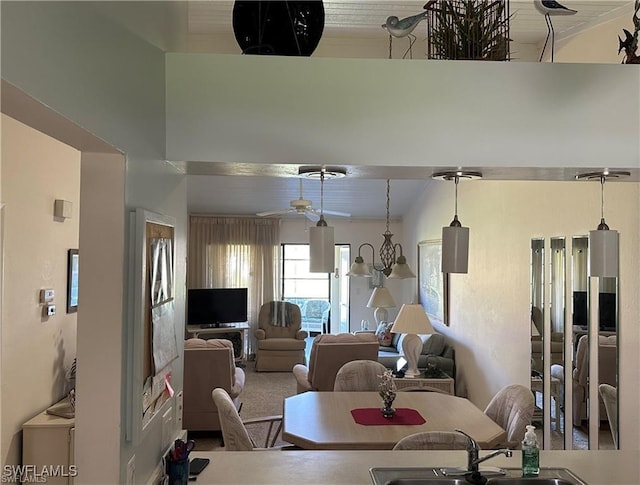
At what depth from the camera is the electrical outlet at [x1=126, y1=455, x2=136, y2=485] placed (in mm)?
1439

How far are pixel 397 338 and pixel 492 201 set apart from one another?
2.80m

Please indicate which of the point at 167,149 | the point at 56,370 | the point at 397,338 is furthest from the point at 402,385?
the point at 167,149

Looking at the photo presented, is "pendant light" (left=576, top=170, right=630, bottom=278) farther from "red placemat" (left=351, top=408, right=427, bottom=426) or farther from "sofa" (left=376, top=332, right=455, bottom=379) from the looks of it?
"sofa" (left=376, top=332, right=455, bottom=379)

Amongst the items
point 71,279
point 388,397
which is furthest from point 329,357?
point 71,279

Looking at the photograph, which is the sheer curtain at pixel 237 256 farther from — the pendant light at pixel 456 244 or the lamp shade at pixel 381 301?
the pendant light at pixel 456 244

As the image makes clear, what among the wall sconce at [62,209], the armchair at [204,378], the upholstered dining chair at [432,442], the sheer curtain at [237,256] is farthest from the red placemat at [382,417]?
the sheer curtain at [237,256]

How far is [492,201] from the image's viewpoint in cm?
471

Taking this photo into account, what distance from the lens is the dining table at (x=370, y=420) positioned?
2.71 m

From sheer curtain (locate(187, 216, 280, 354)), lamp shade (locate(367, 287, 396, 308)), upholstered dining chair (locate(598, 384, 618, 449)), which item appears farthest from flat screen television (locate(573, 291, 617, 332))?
sheer curtain (locate(187, 216, 280, 354))

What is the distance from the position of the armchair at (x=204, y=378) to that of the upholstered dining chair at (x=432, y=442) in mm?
2598

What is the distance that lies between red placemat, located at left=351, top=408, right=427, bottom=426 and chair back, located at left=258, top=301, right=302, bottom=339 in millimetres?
4724

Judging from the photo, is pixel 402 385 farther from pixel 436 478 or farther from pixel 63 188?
pixel 63 188

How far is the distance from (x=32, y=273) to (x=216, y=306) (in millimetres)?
4861

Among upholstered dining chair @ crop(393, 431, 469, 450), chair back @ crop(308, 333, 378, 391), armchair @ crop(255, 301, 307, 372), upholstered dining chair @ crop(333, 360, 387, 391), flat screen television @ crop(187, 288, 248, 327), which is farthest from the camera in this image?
flat screen television @ crop(187, 288, 248, 327)
